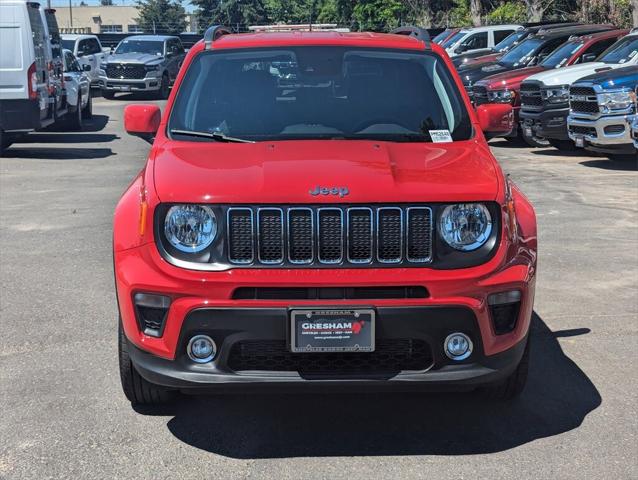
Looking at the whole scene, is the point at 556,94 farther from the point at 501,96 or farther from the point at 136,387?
the point at 136,387

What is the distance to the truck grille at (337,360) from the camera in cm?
439

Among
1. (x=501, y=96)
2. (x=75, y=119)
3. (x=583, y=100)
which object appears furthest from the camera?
(x=75, y=119)

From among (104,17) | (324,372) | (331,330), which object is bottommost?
(104,17)

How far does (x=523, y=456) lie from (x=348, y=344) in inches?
38.2

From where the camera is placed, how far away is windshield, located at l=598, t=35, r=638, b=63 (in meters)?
16.4

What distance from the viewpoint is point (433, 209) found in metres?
4.44

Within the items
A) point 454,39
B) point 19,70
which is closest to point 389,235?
point 19,70

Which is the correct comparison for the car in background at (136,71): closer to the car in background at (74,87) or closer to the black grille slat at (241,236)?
the car in background at (74,87)

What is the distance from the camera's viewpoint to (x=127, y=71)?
31312 mm

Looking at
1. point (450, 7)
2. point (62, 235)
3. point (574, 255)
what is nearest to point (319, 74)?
point (574, 255)

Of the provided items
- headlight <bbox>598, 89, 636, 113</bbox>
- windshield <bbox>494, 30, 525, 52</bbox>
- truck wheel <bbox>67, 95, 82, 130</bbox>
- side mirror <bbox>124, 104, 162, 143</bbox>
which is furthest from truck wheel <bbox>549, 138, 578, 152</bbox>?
side mirror <bbox>124, 104, 162, 143</bbox>

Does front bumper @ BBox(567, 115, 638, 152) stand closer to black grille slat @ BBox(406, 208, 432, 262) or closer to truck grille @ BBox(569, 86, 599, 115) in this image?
truck grille @ BBox(569, 86, 599, 115)

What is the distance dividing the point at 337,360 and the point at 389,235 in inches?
23.0

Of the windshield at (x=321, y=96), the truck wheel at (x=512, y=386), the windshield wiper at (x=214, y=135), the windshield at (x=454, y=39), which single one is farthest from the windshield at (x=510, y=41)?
the truck wheel at (x=512, y=386)
